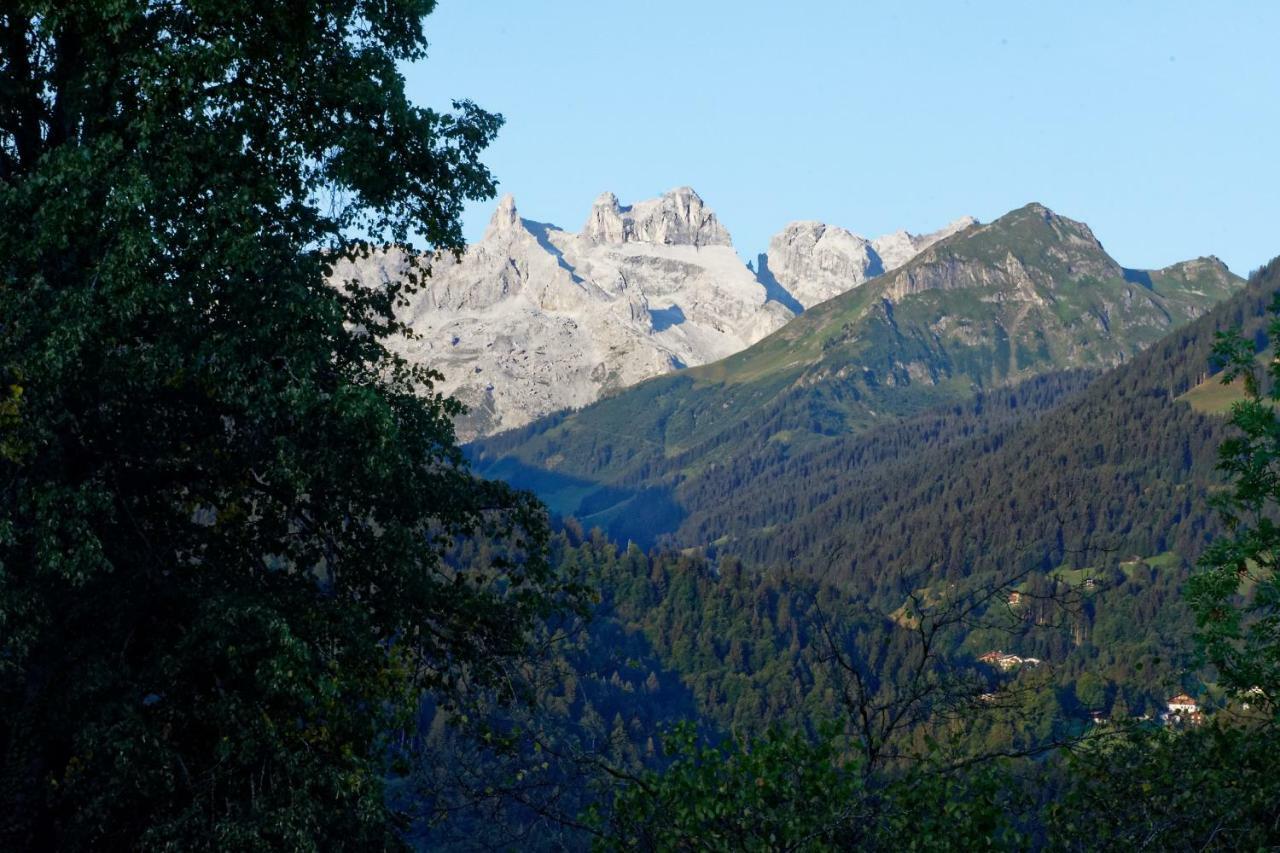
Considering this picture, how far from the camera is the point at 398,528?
24.0 m

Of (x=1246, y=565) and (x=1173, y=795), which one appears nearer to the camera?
(x=1173, y=795)

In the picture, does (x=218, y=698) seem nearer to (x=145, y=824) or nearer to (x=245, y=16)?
(x=145, y=824)

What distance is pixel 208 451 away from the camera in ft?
75.8

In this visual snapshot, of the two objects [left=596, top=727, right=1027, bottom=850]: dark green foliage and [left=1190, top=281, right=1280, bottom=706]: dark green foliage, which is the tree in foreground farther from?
[left=1190, top=281, right=1280, bottom=706]: dark green foliage

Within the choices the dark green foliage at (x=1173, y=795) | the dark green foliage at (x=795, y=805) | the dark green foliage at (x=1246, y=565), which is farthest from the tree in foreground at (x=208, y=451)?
the dark green foliage at (x=1246, y=565)

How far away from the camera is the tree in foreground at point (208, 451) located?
832 inches

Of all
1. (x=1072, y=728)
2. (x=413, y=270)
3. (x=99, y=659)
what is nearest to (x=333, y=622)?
(x=99, y=659)

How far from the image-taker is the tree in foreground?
21.1 metres

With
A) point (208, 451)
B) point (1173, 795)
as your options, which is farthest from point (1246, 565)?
point (208, 451)

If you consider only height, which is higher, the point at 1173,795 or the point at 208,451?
the point at 208,451

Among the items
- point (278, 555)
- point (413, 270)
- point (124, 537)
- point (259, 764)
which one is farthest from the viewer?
point (413, 270)

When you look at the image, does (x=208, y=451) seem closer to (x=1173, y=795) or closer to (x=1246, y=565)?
(x=1173, y=795)

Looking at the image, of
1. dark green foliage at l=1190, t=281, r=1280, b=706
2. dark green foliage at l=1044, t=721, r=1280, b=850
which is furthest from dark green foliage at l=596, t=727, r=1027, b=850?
dark green foliage at l=1190, t=281, r=1280, b=706

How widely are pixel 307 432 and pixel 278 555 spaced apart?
3619 mm
